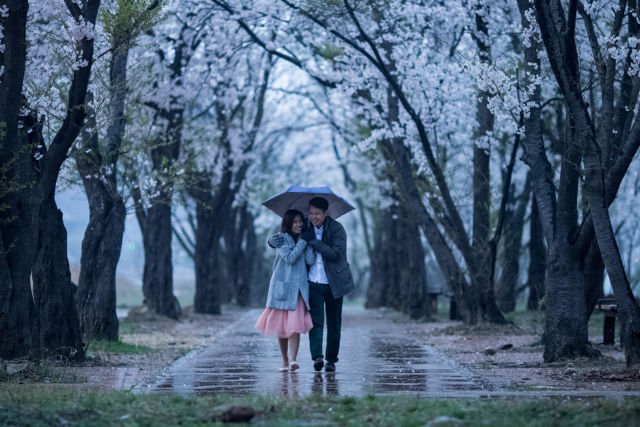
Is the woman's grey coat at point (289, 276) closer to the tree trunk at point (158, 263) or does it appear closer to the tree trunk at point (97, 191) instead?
the tree trunk at point (97, 191)

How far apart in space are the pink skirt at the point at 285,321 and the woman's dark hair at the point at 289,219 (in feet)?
2.73

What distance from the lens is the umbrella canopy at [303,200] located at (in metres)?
14.2

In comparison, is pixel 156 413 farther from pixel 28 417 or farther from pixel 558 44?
pixel 558 44

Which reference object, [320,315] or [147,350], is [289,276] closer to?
[320,315]

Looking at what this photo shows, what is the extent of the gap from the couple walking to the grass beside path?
3.42 m

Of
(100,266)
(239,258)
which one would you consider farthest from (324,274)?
(239,258)

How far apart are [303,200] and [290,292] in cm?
143

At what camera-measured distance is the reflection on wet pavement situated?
11.6 metres

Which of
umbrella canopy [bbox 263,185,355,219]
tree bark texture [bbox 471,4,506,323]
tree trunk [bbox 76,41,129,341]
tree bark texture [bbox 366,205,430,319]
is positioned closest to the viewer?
umbrella canopy [bbox 263,185,355,219]

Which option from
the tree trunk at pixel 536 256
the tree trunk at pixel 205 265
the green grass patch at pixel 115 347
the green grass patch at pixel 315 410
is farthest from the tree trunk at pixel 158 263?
the green grass patch at pixel 315 410

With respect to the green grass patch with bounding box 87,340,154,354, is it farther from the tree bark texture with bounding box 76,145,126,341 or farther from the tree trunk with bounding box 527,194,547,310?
the tree trunk with bounding box 527,194,547,310

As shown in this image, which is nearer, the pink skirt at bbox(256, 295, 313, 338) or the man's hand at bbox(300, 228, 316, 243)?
the pink skirt at bbox(256, 295, 313, 338)

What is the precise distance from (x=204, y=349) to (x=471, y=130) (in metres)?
9.26

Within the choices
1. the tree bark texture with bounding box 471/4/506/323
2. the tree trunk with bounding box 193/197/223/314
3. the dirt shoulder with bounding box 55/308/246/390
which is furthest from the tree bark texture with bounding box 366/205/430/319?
the tree trunk with bounding box 193/197/223/314
